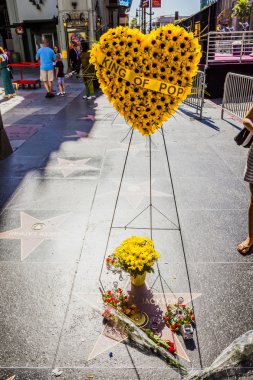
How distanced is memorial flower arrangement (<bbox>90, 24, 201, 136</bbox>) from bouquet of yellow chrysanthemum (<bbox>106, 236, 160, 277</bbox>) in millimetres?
1439

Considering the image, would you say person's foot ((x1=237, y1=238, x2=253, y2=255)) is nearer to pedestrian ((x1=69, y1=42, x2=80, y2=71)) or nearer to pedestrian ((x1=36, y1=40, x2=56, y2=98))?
pedestrian ((x1=36, y1=40, x2=56, y2=98))

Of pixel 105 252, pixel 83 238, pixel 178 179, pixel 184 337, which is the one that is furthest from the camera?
pixel 178 179

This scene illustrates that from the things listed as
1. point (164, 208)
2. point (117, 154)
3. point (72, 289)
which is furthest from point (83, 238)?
point (117, 154)

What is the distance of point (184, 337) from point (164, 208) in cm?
255

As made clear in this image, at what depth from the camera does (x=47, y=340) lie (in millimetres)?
2943

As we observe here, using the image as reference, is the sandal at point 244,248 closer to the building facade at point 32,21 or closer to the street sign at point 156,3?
the building facade at point 32,21

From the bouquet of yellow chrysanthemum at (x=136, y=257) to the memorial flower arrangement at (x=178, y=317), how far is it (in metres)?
0.53

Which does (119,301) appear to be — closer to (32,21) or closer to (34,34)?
(32,21)

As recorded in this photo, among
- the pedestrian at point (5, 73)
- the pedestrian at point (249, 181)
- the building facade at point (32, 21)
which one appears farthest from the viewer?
the building facade at point (32, 21)

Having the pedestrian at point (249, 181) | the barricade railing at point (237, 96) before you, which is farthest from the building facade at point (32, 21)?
the pedestrian at point (249, 181)

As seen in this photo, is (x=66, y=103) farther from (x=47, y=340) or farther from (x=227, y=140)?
(x=47, y=340)

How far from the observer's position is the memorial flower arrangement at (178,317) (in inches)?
118

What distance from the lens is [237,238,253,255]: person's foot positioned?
13.5 ft

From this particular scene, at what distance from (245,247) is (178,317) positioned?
162 centimetres
